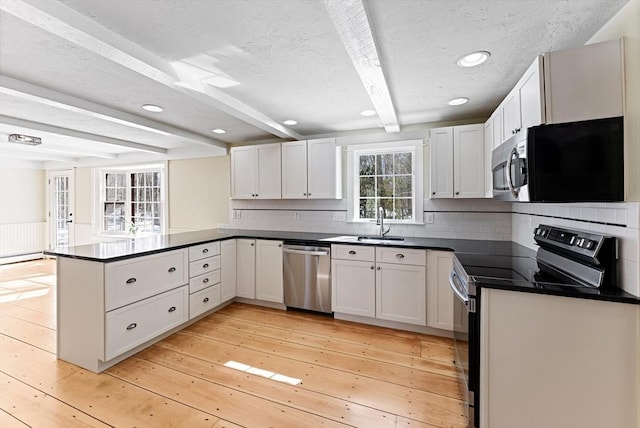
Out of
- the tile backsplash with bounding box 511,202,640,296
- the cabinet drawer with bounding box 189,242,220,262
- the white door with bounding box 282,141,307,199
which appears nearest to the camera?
the tile backsplash with bounding box 511,202,640,296

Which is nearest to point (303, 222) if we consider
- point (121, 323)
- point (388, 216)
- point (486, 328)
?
point (388, 216)

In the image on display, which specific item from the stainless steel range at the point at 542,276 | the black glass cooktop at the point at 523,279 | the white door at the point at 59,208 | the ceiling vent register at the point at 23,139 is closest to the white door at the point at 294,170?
the black glass cooktop at the point at 523,279

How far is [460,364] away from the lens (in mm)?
2045

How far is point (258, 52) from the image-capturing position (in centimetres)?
200

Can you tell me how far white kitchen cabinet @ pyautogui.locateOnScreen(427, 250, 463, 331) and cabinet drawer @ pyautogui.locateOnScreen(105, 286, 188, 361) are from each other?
2.51 m

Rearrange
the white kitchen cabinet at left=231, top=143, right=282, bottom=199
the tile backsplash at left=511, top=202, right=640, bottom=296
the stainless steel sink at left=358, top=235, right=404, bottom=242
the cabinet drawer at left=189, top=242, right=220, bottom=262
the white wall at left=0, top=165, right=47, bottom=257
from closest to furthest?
the tile backsplash at left=511, top=202, right=640, bottom=296, the cabinet drawer at left=189, top=242, right=220, bottom=262, the stainless steel sink at left=358, top=235, right=404, bottom=242, the white kitchen cabinet at left=231, top=143, right=282, bottom=199, the white wall at left=0, top=165, right=47, bottom=257

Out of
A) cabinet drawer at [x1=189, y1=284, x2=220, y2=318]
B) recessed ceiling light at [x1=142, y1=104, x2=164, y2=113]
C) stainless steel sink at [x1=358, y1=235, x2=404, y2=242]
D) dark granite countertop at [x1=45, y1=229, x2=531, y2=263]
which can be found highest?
recessed ceiling light at [x1=142, y1=104, x2=164, y2=113]

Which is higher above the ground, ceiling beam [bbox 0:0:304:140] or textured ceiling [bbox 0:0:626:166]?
textured ceiling [bbox 0:0:626:166]

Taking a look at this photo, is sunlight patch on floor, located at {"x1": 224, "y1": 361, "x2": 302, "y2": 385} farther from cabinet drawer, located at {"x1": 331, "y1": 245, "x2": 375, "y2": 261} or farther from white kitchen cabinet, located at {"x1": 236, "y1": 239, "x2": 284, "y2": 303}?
cabinet drawer, located at {"x1": 331, "y1": 245, "x2": 375, "y2": 261}

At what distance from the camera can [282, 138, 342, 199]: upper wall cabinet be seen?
150 inches

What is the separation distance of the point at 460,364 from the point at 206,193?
4.25 meters

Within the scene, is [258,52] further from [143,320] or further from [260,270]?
[260,270]

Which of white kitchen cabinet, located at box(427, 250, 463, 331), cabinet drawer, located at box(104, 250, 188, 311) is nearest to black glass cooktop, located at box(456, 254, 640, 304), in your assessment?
white kitchen cabinet, located at box(427, 250, 463, 331)

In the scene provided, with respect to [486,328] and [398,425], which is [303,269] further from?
[486,328]
